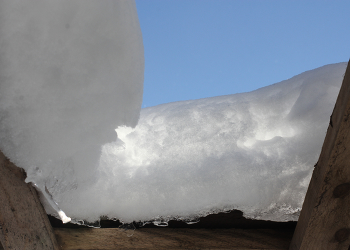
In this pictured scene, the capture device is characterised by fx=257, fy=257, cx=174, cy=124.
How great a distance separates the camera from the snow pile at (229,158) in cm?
81

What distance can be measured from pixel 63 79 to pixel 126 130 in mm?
409

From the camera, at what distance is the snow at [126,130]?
66cm

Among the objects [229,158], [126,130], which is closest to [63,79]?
[126,130]

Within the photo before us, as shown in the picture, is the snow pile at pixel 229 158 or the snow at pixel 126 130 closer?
the snow at pixel 126 130

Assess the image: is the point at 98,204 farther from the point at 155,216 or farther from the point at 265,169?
the point at 265,169

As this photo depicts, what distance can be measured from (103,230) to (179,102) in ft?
2.08

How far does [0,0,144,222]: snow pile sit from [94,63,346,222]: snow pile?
0.68 ft

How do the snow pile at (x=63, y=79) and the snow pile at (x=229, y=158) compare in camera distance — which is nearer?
the snow pile at (x=63, y=79)

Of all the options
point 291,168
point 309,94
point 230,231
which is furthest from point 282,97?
point 230,231

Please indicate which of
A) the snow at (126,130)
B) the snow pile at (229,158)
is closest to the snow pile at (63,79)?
the snow at (126,130)

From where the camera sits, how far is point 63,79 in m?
0.67

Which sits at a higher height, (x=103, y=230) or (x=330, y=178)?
(x=330, y=178)

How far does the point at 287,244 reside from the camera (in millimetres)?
1000

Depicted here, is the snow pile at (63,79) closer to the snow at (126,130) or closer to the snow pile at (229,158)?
the snow at (126,130)
